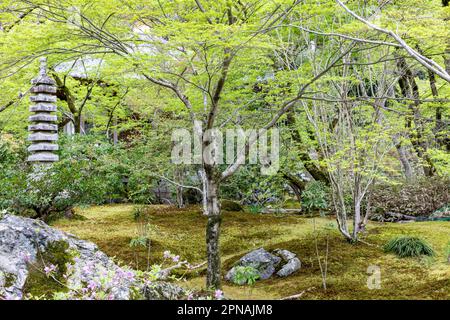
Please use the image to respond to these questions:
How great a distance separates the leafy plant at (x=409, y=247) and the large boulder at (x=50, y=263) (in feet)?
15.5

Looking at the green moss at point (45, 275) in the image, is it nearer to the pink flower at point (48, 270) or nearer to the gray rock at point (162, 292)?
the pink flower at point (48, 270)

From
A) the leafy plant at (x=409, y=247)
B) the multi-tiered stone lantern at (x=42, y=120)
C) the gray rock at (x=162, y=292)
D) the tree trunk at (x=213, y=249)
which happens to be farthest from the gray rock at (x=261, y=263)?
the multi-tiered stone lantern at (x=42, y=120)

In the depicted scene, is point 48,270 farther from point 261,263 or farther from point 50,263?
point 261,263

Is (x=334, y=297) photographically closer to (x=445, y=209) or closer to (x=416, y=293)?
(x=416, y=293)

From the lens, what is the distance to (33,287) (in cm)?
248

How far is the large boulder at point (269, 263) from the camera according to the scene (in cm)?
605

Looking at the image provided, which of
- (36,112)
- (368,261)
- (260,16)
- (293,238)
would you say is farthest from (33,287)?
(36,112)

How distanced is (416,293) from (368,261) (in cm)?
134

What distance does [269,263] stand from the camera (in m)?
6.23

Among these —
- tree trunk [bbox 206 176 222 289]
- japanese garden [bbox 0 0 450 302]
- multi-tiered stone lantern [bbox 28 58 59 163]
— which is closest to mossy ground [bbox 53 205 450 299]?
japanese garden [bbox 0 0 450 302]

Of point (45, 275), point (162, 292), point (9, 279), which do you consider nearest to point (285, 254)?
point (162, 292)

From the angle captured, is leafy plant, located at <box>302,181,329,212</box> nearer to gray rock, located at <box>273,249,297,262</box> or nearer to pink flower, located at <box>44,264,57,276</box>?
gray rock, located at <box>273,249,297,262</box>

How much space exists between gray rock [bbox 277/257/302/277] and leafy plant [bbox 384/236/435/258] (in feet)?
4.98

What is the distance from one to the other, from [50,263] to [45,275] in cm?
20
